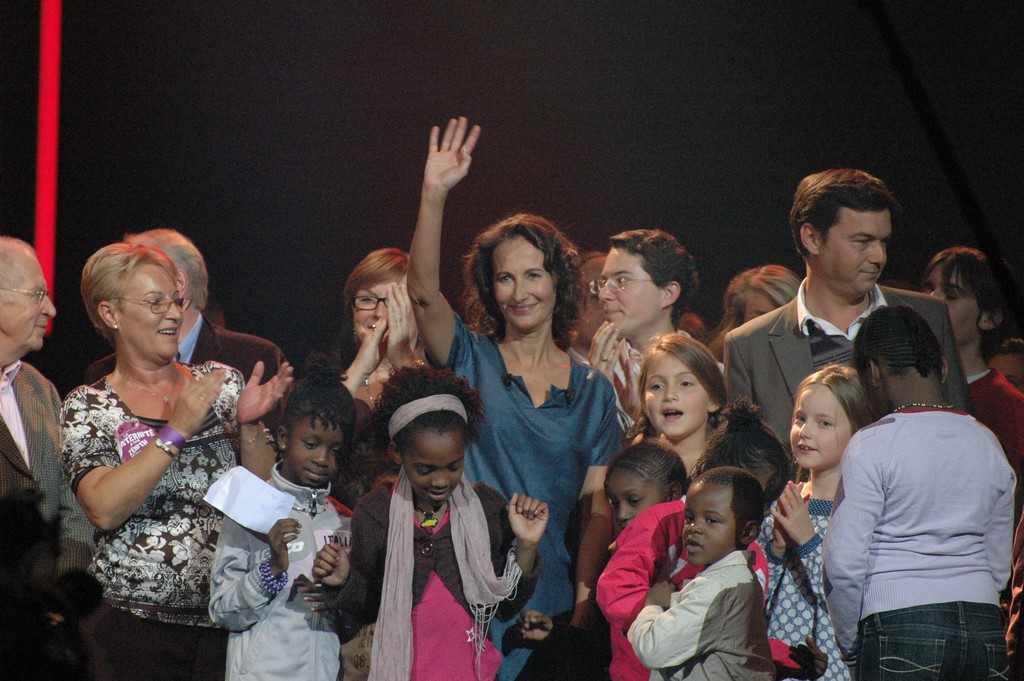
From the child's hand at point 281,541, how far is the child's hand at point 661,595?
998mm

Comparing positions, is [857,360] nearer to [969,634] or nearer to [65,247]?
[969,634]

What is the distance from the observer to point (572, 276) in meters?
3.62

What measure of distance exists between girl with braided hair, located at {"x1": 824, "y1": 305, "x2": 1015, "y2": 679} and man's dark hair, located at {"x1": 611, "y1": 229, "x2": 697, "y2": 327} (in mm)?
1452

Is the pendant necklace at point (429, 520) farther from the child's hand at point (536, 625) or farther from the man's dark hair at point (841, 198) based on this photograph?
the man's dark hair at point (841, 198)

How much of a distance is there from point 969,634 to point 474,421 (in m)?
1.49

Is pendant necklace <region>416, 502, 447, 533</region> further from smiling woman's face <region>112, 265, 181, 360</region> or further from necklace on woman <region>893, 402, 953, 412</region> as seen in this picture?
necklace on woman <region>893, 402, 953, 412</region>

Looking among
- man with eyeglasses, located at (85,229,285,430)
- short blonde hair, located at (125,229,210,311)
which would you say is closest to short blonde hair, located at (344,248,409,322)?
man with eyeglasses, located at (85,229,285,430)

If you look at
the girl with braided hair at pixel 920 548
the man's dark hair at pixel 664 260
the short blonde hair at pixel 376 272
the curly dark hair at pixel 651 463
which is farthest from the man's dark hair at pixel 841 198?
the short blonde hair at pixel 376 272

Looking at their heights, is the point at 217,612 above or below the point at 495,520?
below

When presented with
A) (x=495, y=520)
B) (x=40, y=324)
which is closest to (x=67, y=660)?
(x=495, y=520)

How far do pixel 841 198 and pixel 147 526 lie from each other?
2.70 metres

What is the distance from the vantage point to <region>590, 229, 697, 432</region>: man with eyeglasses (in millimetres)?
4137

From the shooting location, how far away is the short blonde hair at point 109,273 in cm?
333

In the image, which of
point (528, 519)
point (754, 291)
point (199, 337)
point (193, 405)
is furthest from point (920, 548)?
point (199, 337)
